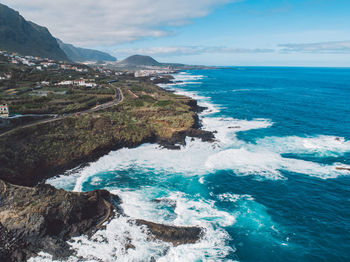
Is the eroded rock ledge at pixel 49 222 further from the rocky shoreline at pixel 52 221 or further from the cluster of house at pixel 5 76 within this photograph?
the cluster of house at pixel 5 76

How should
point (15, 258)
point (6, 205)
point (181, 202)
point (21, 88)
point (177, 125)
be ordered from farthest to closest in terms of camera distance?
point (21, 88)
point (177, 125)
point (181, 202)
point (6, 205)
point (15, 258)

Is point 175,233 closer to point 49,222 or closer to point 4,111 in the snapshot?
point 49,222

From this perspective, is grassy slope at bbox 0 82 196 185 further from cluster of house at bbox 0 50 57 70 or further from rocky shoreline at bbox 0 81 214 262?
cluster of house at bbox 0 50 57 70

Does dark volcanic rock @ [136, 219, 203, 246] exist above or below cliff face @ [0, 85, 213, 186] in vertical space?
below

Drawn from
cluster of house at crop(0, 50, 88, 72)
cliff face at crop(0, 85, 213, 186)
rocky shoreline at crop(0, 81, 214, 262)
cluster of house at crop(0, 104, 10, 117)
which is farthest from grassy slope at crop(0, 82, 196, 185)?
cluster of house at crop(0, 50, 88, 72)

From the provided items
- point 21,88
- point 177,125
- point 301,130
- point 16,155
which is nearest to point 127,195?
A: point 16,155

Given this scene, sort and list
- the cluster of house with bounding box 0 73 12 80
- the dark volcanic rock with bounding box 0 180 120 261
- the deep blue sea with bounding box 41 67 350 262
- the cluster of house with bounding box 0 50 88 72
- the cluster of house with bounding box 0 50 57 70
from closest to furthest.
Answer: the dark volcanic rock with bounding box 0 180 120 261 < the deep blue sea with bounding box 41 67 350 262 < the cluster of house with bounding box 0 73 12 80 < the cluster of house with bounding box 0 50 57 70 < the cluster of house with bounding box 0 50 88 72

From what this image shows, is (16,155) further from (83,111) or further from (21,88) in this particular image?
(21,88)
